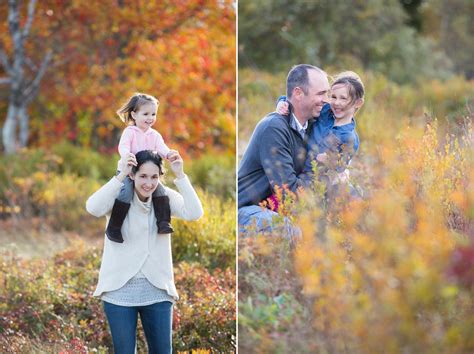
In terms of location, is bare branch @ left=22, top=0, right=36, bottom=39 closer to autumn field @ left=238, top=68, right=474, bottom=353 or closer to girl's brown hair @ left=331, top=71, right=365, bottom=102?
autumn field @ left=238, top=68, right=474, bottom=353

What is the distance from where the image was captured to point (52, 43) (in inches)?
442

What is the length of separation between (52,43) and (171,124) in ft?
7.38

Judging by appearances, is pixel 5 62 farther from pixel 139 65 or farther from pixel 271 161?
pixel 271 161

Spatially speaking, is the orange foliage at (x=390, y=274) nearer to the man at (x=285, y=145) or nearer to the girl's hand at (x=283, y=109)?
the man at (x=285, y=145)

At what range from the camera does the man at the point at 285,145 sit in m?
4.03

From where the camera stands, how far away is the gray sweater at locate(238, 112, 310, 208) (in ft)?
13.2

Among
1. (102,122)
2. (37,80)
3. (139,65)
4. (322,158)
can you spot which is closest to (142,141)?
(322,158)

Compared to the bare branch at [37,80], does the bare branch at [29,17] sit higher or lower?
higher

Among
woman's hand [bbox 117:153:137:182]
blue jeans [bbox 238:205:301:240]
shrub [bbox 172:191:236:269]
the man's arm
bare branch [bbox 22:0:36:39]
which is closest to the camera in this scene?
woman's hand [bbox 117:153:137:182]

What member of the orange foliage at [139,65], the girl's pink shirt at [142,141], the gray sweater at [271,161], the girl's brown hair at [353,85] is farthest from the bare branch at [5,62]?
the girl's pink shirt at [142,141]

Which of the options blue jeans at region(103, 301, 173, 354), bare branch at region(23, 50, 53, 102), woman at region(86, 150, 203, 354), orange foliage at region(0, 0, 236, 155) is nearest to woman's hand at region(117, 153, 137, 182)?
woman at region(86, 150, 203, 354)

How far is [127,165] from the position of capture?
343 cm

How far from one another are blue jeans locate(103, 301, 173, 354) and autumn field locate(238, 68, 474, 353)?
0.34 m

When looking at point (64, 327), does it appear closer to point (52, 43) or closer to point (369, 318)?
point (369, 318)
